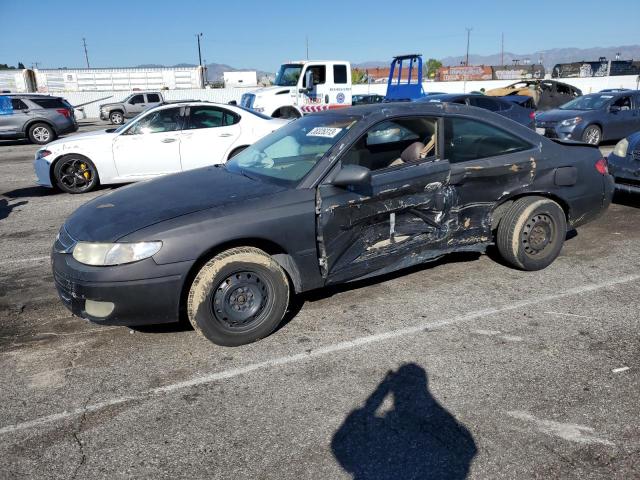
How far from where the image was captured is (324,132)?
4.18 metres

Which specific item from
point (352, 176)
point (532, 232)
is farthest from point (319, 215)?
point (532, 232)

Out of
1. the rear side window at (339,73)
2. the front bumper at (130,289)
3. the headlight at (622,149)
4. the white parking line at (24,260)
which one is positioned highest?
the rear side window at (339,73)

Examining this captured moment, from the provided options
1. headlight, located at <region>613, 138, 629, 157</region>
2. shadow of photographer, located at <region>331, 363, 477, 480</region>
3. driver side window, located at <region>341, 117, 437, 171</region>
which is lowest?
shadow of photographer, located at <region>331, 363, 477, 480</region>

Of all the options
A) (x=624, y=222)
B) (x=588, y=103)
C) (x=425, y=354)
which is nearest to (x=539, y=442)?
(x=425, y=354)

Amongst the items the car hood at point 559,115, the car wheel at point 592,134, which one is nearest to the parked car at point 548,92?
the car hood at point 559,115

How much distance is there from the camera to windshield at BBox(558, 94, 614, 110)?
13.3 m

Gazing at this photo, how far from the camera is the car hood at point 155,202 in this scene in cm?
344

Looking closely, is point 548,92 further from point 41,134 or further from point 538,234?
point 41,134

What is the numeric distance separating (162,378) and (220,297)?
62cm

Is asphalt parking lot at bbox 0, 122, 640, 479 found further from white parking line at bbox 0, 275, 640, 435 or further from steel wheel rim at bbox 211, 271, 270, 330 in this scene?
steel wheel rim at bbox 211, 271, 270, 330

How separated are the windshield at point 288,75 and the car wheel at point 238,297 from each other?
13.5 m

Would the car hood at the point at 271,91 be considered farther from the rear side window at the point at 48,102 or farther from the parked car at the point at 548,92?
the parked car at the point at 548,92

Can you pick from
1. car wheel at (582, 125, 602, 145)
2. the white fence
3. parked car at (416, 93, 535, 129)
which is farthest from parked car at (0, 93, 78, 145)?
the white fence

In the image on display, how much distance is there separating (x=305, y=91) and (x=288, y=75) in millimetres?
1061
